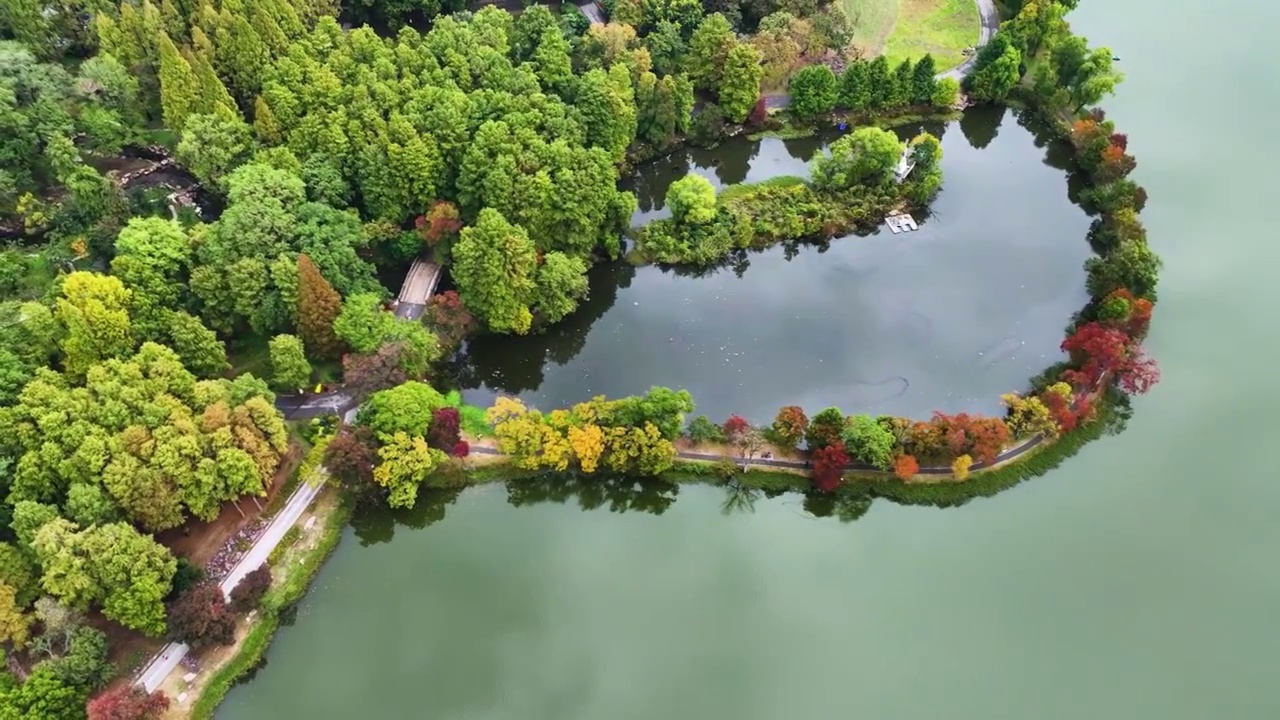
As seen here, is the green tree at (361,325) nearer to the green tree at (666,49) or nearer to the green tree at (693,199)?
the green tree at (693,199)

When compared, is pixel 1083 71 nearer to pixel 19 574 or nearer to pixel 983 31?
pixel 983 31

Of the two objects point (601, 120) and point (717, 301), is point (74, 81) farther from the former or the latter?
point (717, 301)

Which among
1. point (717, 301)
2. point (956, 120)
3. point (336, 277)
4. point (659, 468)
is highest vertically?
point (956, 120)

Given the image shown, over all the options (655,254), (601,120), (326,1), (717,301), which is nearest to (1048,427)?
(717,301)

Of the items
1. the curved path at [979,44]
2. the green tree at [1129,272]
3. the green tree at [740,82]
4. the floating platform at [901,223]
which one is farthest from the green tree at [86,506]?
the green tree at [1129,272]

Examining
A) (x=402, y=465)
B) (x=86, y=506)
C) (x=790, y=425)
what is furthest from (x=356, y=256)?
(x=790, y=425)
